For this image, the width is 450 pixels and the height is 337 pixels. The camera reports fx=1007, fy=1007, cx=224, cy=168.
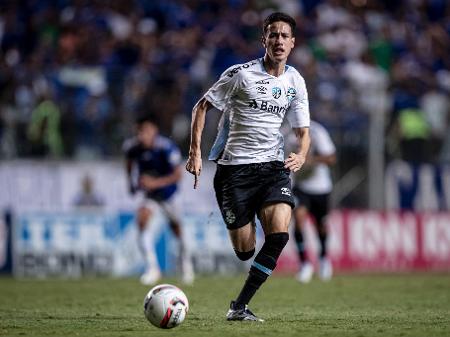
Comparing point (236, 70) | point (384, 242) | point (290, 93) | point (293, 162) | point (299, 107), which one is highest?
point (236, 70)

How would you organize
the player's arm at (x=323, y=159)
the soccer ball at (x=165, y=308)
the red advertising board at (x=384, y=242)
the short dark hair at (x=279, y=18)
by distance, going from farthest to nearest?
the red advertising board at (x=384, y=242) → the player's arm at (x=323, y=159) → the short dark hair at (x=279, y=18) → the soccer ball at (x=165, y=308)

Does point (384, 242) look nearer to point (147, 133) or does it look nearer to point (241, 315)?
point (147, 133)

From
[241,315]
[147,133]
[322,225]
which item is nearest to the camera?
[241,315]

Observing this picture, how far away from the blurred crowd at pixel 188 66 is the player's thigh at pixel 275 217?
9032mm

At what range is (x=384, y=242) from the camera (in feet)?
64.4

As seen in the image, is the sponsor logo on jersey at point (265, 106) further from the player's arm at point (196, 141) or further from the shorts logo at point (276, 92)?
the player's arm at point (196, 141)

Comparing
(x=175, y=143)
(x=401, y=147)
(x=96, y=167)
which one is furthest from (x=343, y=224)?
(x=96, y=167)

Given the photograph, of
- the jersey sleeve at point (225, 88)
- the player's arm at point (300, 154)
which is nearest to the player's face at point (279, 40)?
the jersey sleeve at point (225, 88)

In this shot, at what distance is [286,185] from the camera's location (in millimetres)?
9180

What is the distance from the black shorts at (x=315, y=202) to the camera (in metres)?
16.7

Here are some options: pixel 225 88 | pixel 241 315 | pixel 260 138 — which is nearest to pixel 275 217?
pixel 260 138

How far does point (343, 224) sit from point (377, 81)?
2.87 m

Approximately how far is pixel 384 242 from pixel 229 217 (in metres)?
10.9

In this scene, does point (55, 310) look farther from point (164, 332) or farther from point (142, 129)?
point (142, 129)
